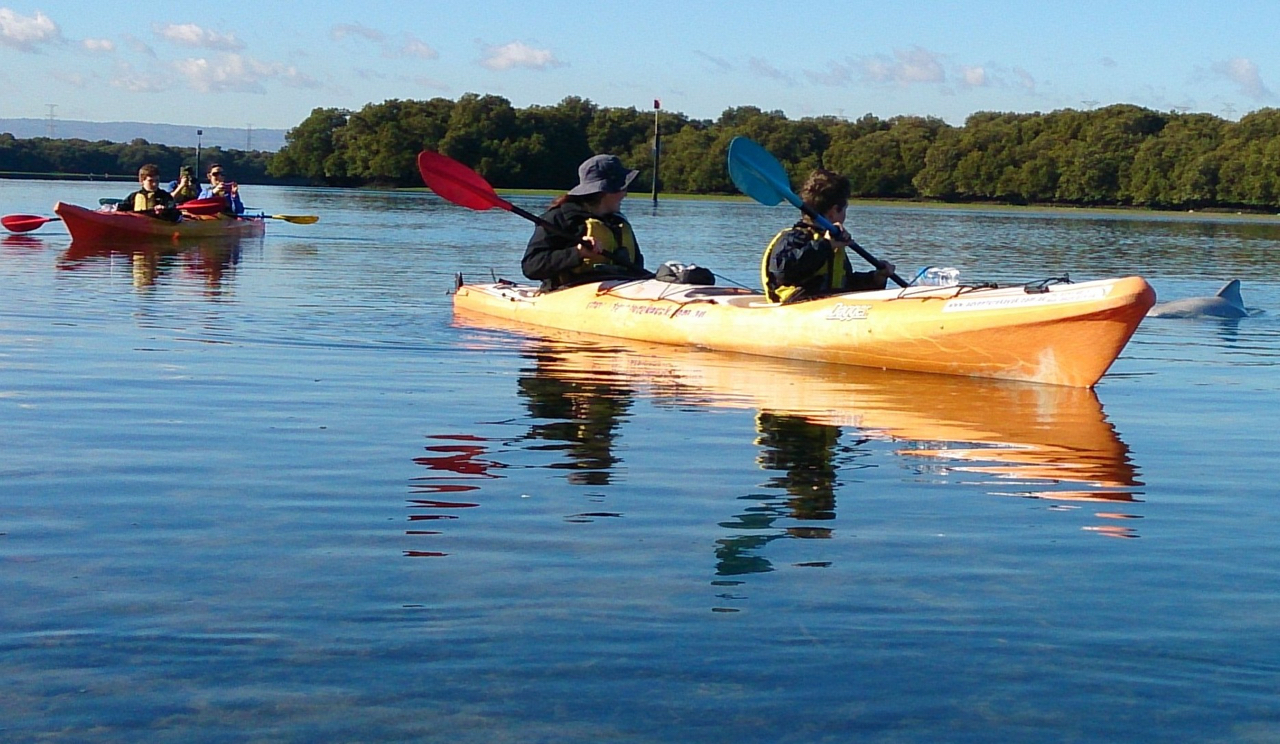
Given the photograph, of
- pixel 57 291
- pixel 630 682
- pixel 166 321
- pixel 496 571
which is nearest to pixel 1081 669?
pixel 630 682

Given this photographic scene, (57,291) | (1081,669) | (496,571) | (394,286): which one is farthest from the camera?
(394,286)

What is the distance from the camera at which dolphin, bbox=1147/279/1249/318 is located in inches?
539

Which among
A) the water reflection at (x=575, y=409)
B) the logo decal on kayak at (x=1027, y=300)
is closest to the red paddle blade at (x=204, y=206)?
the water reflection at (x=575, y=409)

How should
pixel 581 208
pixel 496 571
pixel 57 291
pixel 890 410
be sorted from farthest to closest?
pixel 57 291 < pixel 581 208 < pixel 890 410 < pixel 496 571

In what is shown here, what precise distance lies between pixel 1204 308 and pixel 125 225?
1409 cm

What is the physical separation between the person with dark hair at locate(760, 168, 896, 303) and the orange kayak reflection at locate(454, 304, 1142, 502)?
18.9 inches

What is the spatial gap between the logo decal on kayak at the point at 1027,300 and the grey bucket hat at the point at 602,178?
287 cm

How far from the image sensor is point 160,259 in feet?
62.0

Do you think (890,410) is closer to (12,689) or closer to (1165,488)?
(1165,488)

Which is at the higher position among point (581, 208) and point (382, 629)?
point (581, 208)

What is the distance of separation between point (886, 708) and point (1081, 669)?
538 millimetres

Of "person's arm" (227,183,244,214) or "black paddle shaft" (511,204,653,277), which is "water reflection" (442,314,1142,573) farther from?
"person's arm" (227,183,244,214)

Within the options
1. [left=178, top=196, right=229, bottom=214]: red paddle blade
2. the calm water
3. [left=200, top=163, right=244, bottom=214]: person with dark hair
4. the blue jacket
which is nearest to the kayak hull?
the calm water

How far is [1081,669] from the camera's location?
3445mm
